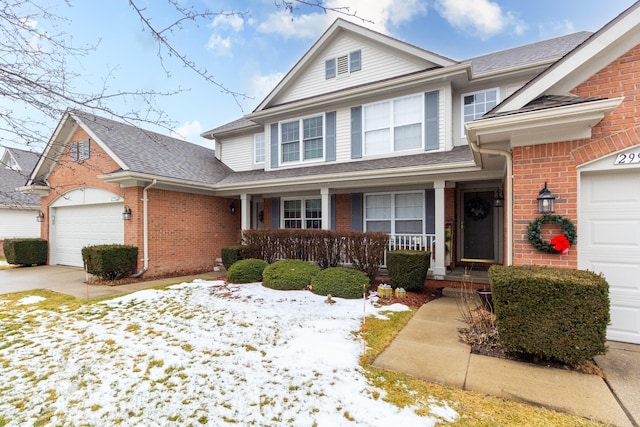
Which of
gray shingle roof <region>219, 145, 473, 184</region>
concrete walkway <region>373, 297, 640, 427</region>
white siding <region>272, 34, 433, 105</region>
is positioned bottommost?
concrete walkway <region>373, 297, 640, 427</region>

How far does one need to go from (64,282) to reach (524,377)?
11.4 m

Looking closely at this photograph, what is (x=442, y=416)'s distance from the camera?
8.83 ft

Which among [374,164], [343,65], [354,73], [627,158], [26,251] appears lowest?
[26,251]

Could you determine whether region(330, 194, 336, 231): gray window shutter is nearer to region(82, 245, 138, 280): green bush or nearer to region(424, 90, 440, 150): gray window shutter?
region(424, 90, 440, 150): gray window shutter

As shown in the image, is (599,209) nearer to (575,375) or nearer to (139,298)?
(575,375)

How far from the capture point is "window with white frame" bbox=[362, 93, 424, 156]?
8992 mm

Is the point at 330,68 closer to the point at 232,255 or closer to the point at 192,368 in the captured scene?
the point at 232,255

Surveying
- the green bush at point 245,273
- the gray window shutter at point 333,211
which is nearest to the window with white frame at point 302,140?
the gray window shutter at point 333,211

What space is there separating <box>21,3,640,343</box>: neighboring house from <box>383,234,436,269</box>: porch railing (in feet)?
0.33

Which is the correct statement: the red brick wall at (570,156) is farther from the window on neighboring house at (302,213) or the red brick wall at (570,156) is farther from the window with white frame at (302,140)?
the window on neighboring house at (302,213)

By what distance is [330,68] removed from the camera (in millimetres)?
10633

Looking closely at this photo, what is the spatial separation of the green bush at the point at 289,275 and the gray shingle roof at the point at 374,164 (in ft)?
9.48

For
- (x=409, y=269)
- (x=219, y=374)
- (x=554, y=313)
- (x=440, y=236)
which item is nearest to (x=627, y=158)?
(x=554, y=313)

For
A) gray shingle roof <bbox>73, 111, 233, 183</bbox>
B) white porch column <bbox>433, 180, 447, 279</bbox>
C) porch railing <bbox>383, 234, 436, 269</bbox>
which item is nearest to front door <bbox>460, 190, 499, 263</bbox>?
porch railing <bbox>383, 234, 436, 269</bbox>
